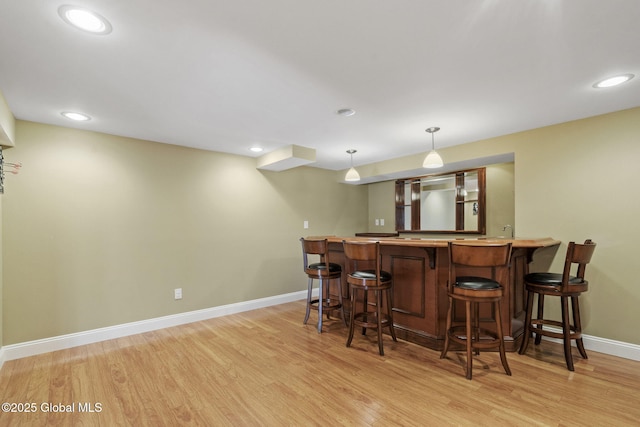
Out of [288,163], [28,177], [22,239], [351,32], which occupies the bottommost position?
[22,239]

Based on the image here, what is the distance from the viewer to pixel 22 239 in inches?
108

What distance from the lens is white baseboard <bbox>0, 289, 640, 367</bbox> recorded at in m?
2.63

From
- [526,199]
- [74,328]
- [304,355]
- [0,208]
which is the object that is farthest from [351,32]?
[74,328]

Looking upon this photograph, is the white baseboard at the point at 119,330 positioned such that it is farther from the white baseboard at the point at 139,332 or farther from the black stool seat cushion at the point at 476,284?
the black stool seat cushion at the point at 476,284

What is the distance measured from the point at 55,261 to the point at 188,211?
1390 mm

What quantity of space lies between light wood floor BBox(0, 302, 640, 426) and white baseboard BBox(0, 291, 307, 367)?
10 cm

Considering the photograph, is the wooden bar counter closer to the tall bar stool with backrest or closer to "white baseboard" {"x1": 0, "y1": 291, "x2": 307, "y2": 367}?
the tall bar stool with backrest

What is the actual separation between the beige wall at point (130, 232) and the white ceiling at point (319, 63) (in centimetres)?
54

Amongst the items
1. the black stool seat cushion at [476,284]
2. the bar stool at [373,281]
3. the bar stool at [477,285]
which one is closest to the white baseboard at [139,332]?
the bar stool at [477,285]

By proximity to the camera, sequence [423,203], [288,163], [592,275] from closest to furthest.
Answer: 1. [592,275]
2. [288,163]
3. [423,203]

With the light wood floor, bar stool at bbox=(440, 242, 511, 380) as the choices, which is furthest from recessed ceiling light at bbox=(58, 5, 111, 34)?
bar stool at bbox=(440, 242, 511, 380)

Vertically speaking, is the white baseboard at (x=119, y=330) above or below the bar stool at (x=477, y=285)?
below

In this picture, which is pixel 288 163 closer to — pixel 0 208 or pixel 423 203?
pixel 423 203

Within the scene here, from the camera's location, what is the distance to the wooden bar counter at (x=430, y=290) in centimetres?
271
